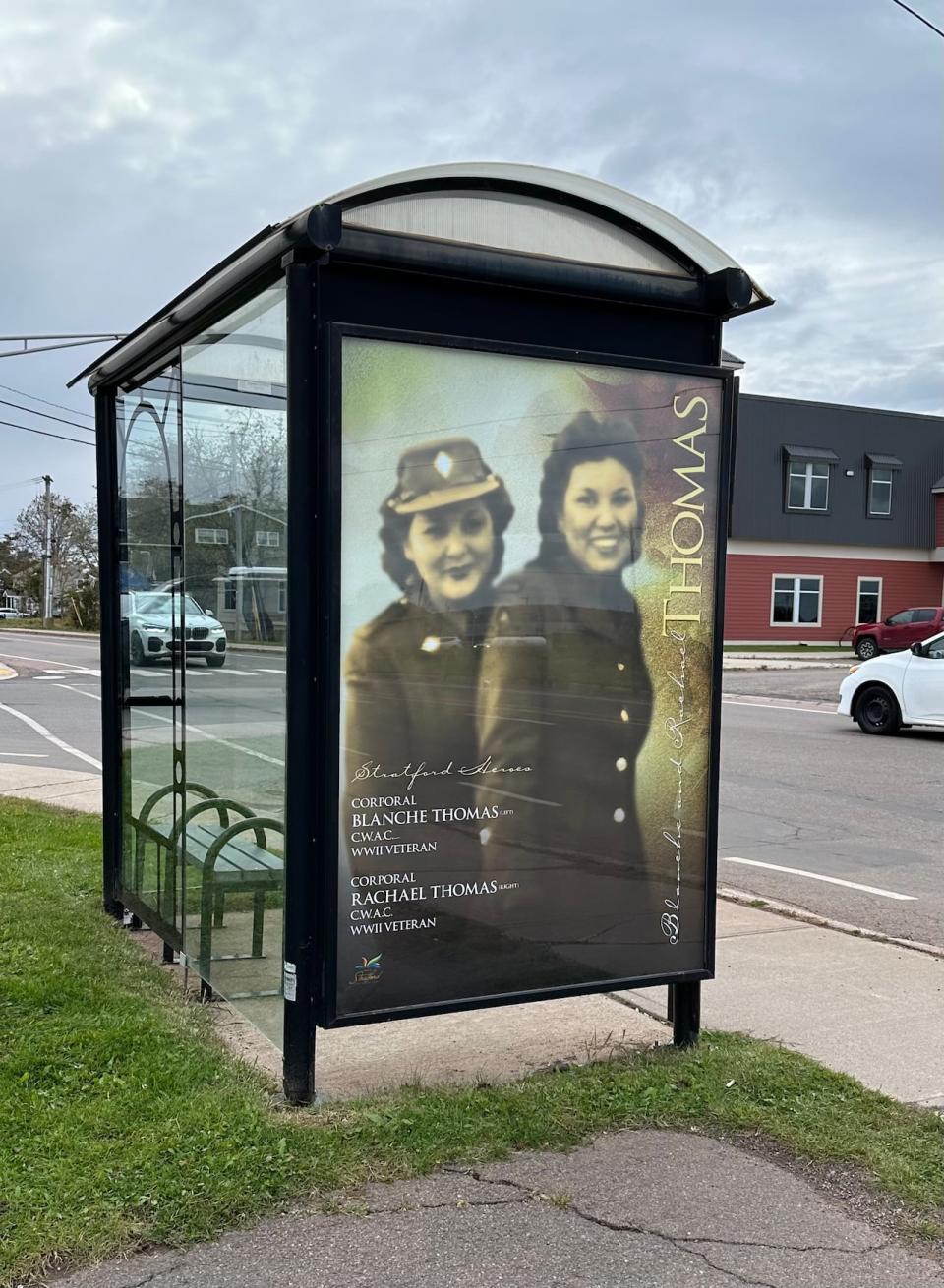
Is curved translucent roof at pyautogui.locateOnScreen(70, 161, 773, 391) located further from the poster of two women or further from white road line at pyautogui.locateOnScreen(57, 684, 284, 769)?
white road line at pyautogui.locateOnScreen(57, 684, 284, 769)

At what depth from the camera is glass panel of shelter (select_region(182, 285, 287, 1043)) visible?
4.26 metres

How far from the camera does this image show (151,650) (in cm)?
572

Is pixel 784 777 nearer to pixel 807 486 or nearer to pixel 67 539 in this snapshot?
pixel 807 486

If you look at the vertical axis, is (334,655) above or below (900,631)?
above

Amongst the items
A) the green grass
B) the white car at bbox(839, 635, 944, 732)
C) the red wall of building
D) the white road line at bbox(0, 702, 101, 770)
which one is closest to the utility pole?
the red wall of building

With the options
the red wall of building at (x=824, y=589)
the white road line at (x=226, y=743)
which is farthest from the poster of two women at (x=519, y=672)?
the red wall of building at (x=824, y=589)

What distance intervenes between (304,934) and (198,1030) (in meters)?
1.10

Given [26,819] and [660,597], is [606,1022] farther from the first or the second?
[26,819]

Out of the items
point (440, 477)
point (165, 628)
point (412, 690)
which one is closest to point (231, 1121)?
point (412, 690)

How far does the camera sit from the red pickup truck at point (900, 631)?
33.2 metres

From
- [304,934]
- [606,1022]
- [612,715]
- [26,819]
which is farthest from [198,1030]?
[26,819]

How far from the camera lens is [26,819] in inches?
354

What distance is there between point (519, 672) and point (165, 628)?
1.99 meters

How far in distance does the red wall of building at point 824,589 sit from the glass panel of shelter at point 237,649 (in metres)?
35.2
